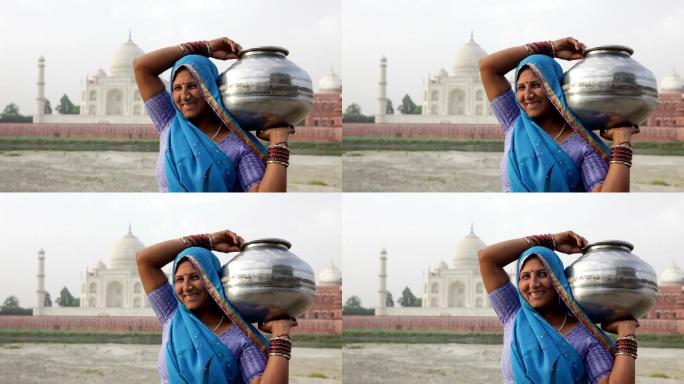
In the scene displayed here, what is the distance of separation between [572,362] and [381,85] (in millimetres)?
4728

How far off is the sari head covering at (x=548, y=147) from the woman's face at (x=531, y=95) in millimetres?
29

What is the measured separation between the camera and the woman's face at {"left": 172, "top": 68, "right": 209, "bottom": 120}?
8.37 m

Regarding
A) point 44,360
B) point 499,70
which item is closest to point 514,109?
point 499,70

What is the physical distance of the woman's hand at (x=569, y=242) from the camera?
26.8 feet

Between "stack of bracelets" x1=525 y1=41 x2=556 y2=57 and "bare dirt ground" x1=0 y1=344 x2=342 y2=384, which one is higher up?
"stack of bracelets" x1=525 y1=41 x2=556 y2=57

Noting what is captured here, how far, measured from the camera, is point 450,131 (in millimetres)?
14336

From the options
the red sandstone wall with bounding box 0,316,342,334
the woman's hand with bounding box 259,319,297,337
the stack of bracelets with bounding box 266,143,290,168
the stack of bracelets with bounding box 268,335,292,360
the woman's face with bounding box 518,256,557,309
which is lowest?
the red sandstone wall with bounding box 0,316,342,334

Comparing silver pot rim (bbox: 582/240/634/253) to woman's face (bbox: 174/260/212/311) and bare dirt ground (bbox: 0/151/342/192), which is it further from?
bare dirt ground (bbox: 0/151/342/192)

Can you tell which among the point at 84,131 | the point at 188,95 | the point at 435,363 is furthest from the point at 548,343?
the point at 84,131

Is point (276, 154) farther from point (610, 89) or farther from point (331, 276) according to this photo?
point (331, 276)

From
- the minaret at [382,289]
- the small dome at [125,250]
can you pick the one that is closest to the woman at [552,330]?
the small dome at [125,250]

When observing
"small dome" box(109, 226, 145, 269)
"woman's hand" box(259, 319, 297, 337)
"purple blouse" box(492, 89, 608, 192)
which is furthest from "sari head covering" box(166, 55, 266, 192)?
"purple blouse" box(492, 89, 608, 192)

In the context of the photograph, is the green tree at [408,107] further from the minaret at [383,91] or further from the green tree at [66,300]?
the green tree at [66,300]

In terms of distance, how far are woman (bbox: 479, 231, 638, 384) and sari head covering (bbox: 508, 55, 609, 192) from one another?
31 cm
